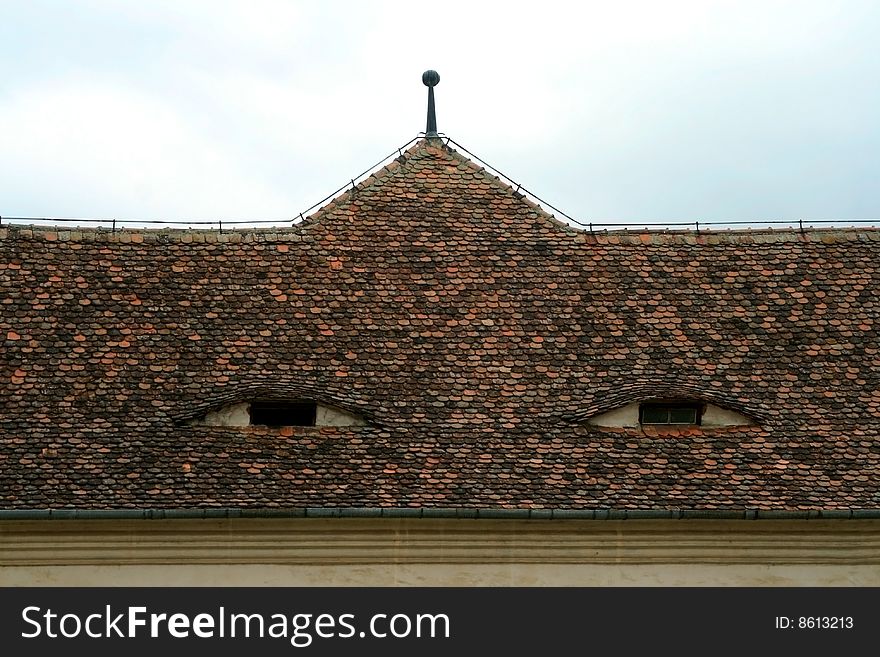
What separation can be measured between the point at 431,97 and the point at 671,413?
5.94 m

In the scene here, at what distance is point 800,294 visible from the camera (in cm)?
1891

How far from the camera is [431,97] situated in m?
21.0

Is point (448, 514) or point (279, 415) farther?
point (279, 415)

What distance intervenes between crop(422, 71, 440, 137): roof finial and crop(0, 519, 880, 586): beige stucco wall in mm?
6551

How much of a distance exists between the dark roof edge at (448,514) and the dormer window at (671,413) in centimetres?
169

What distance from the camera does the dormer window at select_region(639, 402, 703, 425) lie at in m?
17.2

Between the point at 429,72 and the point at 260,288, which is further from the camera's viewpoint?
the point at 429,72

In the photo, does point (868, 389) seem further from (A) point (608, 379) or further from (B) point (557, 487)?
(B) point (557, 487)

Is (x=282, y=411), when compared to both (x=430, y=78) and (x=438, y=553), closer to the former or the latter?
(x=438, y=553)

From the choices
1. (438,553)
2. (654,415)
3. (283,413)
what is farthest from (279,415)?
(654,415)

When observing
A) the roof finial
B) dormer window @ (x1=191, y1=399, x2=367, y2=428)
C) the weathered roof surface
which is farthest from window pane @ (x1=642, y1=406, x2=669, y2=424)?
the roof finial
